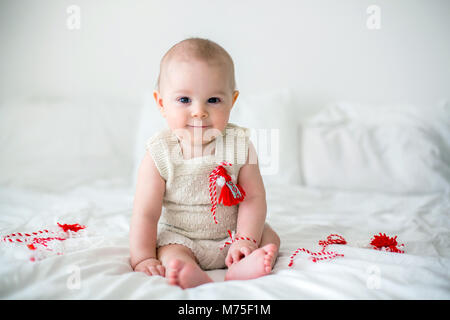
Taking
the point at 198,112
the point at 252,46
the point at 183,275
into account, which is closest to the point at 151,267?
the point at 183,275

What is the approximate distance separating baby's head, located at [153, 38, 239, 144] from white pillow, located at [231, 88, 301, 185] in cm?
89

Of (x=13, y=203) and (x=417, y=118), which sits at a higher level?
(x=417, y=118)

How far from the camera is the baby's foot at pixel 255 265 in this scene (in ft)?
2.57

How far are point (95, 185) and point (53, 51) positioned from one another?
0.97m

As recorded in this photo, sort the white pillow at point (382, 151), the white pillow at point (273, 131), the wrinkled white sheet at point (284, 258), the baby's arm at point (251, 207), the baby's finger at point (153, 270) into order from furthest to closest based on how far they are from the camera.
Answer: the white pillow at point (273, 131) < the white pillow at point (382, 151) < the baby's arm at point (251, 207) < the baby's finger at point (153, 270) < the wrinkled white sheet at point (284, 258)

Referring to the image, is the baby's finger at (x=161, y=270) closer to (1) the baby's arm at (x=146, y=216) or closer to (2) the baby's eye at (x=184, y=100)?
(1) the baby's arm at (x=146, y=216)

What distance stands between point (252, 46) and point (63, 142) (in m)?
1.20

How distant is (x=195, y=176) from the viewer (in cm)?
98

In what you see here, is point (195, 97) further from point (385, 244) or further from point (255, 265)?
point (385, 244)

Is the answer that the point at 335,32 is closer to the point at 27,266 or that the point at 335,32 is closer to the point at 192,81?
the point at 192,81

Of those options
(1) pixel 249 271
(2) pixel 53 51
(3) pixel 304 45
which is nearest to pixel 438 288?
(1) pixel 249 271

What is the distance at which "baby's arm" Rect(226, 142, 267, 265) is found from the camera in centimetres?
96

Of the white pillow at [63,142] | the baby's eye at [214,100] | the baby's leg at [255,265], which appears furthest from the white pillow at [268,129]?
the baby's leg at [255,265]
